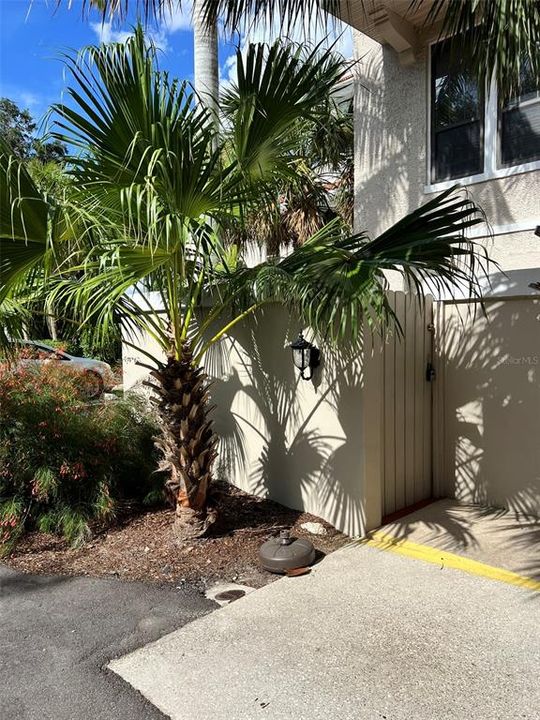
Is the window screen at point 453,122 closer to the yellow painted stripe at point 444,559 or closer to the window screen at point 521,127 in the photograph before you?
the window screen at point 521,127

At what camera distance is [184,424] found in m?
5.20

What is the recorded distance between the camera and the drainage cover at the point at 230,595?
4234 mm

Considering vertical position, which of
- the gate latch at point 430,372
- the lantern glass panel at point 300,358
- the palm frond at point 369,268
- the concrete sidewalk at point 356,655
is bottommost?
the concrete sidewalk at point 356,655

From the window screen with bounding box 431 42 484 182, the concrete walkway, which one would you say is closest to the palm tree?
the concrete walkway

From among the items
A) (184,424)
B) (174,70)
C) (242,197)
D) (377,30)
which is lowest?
(184,424)

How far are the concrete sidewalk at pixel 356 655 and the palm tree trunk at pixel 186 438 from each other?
4.23ft

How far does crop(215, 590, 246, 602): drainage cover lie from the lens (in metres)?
4.23

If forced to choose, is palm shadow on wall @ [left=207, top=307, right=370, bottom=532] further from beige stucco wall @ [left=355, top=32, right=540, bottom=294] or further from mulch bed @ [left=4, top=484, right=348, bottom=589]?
beige stucco wall @ [left=355, top=32, right=540, bottom=294]

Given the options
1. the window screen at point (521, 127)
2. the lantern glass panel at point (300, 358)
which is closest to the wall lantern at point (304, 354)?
the lantern glass panel at point (300, 358)

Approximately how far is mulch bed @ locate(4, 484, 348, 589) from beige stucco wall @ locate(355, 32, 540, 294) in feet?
12.2

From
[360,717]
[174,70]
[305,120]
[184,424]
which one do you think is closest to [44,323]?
[184,424]

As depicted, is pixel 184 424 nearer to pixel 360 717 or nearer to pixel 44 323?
pixel 44 323

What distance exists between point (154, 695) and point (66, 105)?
160 inches

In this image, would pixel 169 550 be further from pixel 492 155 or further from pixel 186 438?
pixel 492 155
